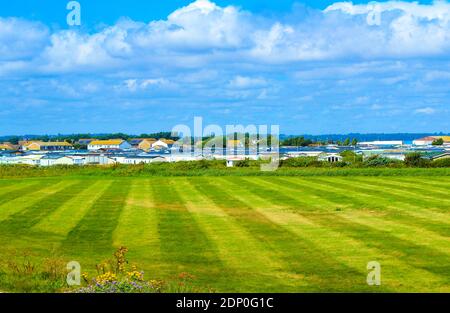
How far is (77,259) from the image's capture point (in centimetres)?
1833

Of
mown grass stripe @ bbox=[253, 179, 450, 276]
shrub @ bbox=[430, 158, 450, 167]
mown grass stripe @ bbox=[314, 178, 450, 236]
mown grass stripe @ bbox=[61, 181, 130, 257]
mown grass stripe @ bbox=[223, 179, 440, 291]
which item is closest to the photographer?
mown grass stripe @ bbox=[223, 179, 440, 291]

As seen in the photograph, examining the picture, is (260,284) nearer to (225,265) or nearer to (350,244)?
(225,265)

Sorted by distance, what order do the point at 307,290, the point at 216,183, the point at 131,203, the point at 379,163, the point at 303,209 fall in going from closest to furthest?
the point at 307,290
the point at 303,209
the point at 131,203
the point at 216,183
the point at 379,163

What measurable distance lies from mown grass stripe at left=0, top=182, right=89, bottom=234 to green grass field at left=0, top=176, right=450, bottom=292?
51 mm

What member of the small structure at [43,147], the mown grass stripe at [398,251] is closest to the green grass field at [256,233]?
the mown grass stripe at [398,251]

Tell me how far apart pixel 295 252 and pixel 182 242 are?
398cm

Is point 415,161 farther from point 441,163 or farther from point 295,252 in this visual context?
point 295,252

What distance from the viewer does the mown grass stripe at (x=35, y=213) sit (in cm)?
2516

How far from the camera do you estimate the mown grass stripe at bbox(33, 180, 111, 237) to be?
81.2ft

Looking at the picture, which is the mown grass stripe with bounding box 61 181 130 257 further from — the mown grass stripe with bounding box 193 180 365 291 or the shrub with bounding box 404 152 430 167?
the shrub with bounding box 404 152 430 167

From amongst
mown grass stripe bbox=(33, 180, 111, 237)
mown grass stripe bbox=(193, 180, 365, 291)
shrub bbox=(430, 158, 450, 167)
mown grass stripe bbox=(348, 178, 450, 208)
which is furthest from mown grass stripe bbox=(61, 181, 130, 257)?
shrub bbox=(430, 158, 450, 167)

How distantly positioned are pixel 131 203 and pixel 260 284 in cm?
2000
